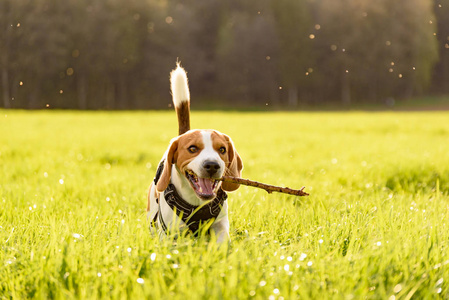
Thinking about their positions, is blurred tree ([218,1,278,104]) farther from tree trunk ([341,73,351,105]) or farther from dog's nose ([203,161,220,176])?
dog's nose ([203,161,220,176])

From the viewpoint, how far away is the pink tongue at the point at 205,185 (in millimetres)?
3191

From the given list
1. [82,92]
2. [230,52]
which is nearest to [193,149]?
[82,92]

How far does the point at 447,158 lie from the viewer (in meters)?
7.21

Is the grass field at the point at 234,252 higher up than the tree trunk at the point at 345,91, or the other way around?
the tree trunk at the point at 345,91

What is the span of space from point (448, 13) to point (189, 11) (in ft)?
105

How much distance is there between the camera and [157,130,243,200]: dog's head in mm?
Result: 3100

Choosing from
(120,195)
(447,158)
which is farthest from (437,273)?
(447,158)

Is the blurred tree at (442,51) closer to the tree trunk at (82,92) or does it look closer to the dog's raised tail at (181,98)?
the tree trunk at (82,92)

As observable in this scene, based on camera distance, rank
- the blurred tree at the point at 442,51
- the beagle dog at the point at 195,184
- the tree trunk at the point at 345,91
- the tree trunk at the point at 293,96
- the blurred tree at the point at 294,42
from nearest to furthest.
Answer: the beagle dog at the point at 195,184 → the blurred tree at the point at 294,42 → the tree trunk at the point at 345,91 → the tree trunk at the point at 293,96 → the blurred tree at the point at 442,51

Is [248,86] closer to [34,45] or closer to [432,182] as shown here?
[34,45]

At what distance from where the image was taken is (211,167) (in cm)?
307

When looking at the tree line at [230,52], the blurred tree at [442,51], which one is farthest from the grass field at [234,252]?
the blurred tree at [442,51]

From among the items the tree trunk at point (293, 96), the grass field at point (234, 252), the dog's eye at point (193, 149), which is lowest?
the grass field at point (234, 252)

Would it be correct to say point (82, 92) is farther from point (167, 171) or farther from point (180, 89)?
point (167, 171)
